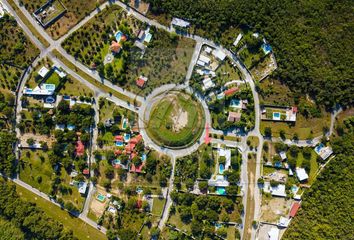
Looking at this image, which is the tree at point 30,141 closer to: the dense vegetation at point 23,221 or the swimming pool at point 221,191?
the dense vegetation at point 23,221

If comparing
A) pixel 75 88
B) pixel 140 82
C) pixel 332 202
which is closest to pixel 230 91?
pixel 140 82

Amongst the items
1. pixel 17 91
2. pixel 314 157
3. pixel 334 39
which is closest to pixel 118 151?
pixel 17 91

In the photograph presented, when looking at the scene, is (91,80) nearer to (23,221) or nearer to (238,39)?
(238,39)

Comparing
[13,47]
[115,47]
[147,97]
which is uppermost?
[115,47]

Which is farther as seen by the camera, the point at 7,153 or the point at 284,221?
the point at 7,153

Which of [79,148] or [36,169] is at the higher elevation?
[79,148]

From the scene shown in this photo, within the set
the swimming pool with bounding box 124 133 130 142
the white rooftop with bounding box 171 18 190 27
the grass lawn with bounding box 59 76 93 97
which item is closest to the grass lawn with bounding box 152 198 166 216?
the swimming pool with bounding box 124 133 130 142

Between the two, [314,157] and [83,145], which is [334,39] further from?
[83,145]
